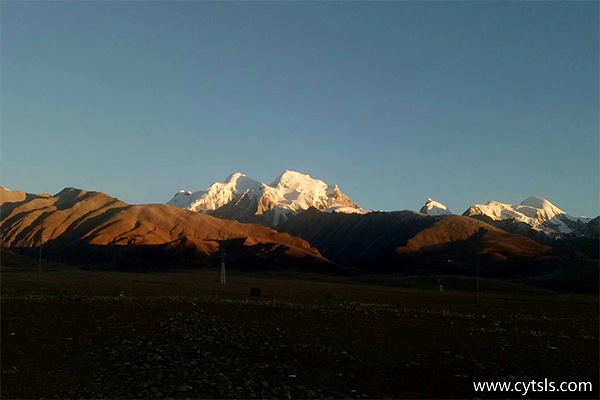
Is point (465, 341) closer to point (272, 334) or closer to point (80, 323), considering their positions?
point (272, 334)

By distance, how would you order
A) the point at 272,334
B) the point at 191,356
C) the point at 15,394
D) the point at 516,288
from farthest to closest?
the point at 516,288
the point at 272,334
the point at 191,356
the point at 15,394

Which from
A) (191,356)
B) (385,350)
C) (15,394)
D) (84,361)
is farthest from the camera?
(385,350)

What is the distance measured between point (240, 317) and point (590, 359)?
68.8 ft

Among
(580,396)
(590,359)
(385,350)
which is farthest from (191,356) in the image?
(590,359)

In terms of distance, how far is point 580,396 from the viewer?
67.9 feet

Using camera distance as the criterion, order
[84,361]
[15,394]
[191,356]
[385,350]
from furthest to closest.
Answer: [385,350] < [191,356] < [84,361] < [15,394]

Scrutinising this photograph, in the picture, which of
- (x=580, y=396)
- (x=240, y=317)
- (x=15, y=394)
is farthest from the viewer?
(x=240, y=317)

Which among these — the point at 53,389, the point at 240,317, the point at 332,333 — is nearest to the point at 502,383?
the point at 332,333

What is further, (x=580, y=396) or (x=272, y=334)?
(x=272, y=334)

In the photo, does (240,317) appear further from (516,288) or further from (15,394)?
(516,288)

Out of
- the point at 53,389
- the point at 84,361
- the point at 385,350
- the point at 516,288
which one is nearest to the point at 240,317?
the point at 385,350

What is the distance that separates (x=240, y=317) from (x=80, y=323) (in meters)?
10.7

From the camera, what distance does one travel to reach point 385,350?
2705 cm

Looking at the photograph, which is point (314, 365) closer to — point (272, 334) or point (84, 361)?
point (272, 334)
